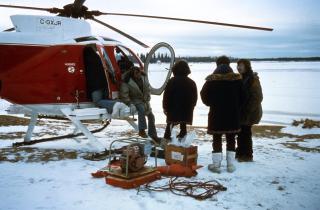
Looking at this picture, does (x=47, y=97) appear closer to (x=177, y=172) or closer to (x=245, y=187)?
(x=177, y=172)

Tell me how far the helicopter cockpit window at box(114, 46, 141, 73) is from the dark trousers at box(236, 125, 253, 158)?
277cm

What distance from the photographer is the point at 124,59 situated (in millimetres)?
7957

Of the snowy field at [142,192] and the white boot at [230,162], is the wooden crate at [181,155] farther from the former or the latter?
the white boot at [230,162]

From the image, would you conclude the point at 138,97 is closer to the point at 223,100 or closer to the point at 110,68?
the point at 110,68

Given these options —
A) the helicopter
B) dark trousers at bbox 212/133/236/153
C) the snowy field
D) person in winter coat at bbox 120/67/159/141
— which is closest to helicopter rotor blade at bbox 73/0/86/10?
the helicopter

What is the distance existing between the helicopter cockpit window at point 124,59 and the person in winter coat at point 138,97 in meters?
0.24

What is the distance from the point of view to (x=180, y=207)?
4.48 m

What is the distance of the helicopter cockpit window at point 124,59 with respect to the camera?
308 inches

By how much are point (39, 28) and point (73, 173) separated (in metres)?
3.18

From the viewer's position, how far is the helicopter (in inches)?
277

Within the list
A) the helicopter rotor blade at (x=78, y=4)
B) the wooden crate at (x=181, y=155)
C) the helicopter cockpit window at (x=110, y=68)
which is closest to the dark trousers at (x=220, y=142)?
the wooden crate at (x=181, y=155)

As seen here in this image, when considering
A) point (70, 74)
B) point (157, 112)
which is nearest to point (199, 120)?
point (157, 112)

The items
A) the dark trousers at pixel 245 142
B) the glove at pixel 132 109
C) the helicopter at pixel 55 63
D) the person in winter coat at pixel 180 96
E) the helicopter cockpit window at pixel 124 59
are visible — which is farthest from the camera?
the helicopter cockpit window at pixel 124 59

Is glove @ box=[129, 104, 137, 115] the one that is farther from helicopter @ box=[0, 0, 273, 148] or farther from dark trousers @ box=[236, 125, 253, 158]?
dark trousers @ box=[236, 125, 253, 158]
